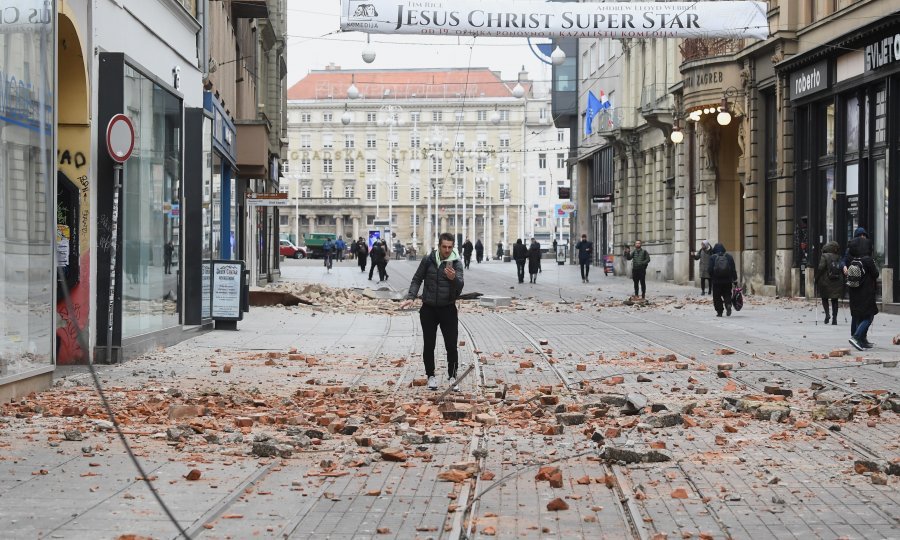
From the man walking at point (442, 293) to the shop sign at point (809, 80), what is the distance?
20.0 meters

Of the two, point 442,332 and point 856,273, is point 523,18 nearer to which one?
point 856,273

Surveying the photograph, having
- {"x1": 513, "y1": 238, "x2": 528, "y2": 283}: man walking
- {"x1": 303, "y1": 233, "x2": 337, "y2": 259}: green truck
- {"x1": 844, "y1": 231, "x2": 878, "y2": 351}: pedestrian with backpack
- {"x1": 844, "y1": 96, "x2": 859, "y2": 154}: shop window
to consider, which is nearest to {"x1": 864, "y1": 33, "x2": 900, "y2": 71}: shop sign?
{"x1": 844, "y1": 96, "x2": 859, "y2": 154}: shop window

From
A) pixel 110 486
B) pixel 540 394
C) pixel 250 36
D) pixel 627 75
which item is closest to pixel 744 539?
pixel 110 486

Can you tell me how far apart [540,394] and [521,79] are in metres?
139

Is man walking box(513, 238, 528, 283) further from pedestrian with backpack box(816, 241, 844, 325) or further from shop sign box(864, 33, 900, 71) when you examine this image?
pedestrian with backpack box(816, 241, 844, 325)

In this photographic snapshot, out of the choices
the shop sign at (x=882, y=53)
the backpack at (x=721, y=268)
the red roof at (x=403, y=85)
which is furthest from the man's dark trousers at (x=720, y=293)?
the red roof at (x=403, y=85)

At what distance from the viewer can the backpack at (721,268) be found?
27.6 m

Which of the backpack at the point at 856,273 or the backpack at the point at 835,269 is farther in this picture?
the backpack at the point at 835,269

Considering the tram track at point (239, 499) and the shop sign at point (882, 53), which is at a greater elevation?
the shop sign at point (882, 53)

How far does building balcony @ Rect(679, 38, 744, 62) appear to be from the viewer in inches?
1539

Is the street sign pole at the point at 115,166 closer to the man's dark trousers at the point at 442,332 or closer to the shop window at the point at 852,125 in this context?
the man's dark trousers at the point at 442,332

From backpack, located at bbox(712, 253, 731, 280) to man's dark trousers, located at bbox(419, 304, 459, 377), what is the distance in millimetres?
14137

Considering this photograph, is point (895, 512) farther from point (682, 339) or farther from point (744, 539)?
point (682, 339)

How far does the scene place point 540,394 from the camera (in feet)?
41.6
